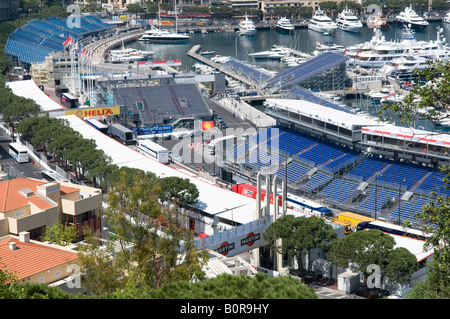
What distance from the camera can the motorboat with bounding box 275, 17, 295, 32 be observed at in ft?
387

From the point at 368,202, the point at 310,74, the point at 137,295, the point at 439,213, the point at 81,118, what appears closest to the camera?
the point at 439,213

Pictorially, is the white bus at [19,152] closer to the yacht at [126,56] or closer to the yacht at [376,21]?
the yacht at [126,56]

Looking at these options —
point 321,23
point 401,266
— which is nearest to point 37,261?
point 401,266

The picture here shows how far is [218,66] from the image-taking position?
81.4m

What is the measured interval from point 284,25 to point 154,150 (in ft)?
253

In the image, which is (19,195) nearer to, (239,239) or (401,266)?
(239,239)

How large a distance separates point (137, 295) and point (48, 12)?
10665cm

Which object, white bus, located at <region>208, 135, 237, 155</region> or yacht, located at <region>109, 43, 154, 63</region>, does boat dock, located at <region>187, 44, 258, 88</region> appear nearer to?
yacht, located at <region>109, 43, 154, 63</region>

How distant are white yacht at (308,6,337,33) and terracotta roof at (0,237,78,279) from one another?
308ft

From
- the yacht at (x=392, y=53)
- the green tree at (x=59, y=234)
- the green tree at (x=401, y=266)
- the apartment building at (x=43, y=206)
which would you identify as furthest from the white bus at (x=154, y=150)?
the yacht at (x=392, y=53)

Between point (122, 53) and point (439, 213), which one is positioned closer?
point (439, 213)

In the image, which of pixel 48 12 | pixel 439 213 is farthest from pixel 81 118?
pixel 48 12
